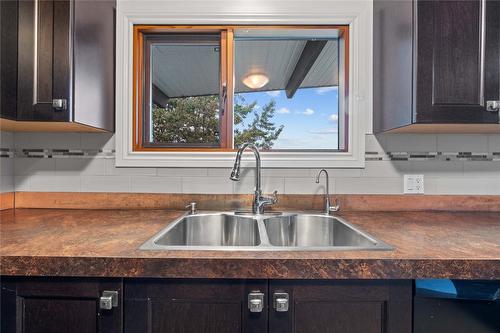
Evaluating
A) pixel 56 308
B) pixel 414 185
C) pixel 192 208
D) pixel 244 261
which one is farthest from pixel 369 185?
pixel 56 308

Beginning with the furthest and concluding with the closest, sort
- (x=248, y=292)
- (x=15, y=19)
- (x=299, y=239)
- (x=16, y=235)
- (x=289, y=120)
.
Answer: (x=289, y=120)
(x=299, y=239)
(x=15, y=19)
(x=16, y=235)
(x=248, y=292)

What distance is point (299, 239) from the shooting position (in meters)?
1.45

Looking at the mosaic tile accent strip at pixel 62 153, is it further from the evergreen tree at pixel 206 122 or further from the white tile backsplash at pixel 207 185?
the white tile backsplash at pixel 207 185

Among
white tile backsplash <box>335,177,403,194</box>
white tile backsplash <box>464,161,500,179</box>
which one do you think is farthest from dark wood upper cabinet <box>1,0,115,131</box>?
white tile backsplash <box>464,161,500,179</box>

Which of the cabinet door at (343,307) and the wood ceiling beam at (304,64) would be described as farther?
the wood ceiling beam at (304,64)

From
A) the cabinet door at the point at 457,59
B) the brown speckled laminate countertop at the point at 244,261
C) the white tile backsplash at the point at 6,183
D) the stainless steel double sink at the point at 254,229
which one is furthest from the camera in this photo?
the white tile backsplash at the point at 6,183

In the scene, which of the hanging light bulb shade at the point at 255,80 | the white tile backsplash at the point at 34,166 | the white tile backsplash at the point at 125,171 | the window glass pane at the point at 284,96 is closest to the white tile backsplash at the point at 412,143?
the window glass pane at the point at 284,96

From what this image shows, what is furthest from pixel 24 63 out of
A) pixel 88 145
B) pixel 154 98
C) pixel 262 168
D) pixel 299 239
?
pixel 299 239

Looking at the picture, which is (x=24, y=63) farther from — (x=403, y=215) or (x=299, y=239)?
(x=403, y=215)

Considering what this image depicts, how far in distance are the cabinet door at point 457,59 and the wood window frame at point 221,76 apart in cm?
48

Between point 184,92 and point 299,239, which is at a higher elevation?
point 184,92

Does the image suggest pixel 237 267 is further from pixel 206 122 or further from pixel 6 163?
pixel 6 163

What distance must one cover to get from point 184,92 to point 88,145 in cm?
58

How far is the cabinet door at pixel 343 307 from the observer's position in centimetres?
83
